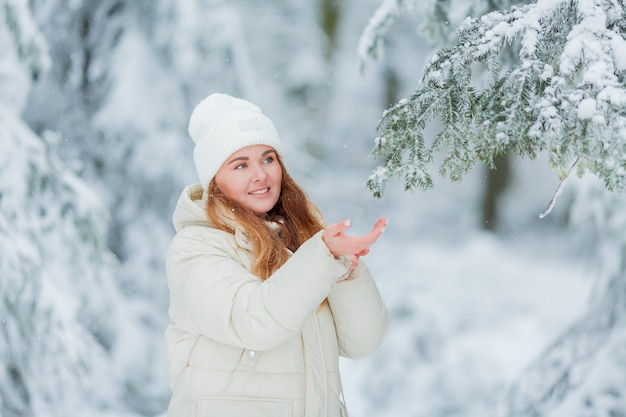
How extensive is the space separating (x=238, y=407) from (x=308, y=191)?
94.3 inches

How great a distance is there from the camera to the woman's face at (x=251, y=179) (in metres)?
1.48

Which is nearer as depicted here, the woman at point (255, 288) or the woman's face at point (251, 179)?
the woman at point (255, 288)

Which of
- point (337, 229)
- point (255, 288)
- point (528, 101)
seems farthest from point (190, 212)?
point (528, 101)

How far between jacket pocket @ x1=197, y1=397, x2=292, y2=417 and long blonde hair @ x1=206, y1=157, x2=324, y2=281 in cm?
22

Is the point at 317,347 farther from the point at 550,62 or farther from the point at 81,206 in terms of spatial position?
the point at 81,206

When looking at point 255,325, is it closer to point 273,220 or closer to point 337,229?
point 337,229

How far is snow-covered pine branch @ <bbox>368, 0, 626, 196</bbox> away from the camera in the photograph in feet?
4.02

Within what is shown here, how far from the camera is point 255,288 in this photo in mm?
1243

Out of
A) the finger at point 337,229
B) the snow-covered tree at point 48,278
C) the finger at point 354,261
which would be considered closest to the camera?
the finger at point 337,229

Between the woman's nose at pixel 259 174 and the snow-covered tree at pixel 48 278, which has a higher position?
the snow-covered tree at pixel 48 278

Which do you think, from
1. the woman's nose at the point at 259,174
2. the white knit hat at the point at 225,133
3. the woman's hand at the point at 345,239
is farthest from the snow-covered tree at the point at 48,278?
the woman's hand at the point at 345,239

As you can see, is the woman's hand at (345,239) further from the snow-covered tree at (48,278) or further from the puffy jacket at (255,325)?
the snow-covered tree at (48,278)

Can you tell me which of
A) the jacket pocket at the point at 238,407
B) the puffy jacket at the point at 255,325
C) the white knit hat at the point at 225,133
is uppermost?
the white knit hat at the point at 225,133

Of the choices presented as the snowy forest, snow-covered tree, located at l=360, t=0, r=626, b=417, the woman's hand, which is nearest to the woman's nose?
snow-covered tree, located at l=360, t=0, r=626, b=417
